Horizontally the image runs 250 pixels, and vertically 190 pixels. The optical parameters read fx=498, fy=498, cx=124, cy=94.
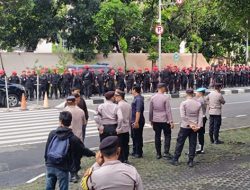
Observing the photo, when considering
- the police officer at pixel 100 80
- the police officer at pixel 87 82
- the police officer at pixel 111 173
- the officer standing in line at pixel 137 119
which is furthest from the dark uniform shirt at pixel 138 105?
the police officer at pixel 100 80

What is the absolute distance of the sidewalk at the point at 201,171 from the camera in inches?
336

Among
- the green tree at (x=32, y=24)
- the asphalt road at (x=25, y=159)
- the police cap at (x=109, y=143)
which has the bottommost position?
the asphalt road at (x=25, y=159)

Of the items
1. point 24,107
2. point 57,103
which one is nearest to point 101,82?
point 57,103

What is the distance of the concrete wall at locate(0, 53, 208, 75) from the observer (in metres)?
32.8

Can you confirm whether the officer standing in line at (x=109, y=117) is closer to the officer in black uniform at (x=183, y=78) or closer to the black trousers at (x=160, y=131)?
the black trousers at (x=160, y=131)

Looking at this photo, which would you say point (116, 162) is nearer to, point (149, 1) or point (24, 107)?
point (24, 107)

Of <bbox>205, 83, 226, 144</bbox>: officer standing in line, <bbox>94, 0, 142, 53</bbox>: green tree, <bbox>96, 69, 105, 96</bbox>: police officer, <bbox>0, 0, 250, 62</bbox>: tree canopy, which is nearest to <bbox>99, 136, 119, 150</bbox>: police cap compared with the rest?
<bbox>205, 83, 226, 144</bbox>: officer standing in line

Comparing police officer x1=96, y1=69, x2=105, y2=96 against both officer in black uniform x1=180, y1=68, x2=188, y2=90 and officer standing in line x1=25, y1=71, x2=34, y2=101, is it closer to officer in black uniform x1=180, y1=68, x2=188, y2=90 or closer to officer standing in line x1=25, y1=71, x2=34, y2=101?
officer standing in line x1=25, y1=71, x2=34, y2=101

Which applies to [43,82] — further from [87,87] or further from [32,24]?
[32,24]

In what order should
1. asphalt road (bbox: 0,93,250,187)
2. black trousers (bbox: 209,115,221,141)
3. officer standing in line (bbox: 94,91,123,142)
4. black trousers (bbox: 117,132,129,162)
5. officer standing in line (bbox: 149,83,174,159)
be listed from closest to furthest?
officer standing in line (bbox: 94,91,123,142), asphalt road (bbox: 0,93,250,187), black trousers (bbox: 117,132,129,162), officer standing in line (bbox: 149,83,174,159), black trousers (bbox: 209,115,221,141)

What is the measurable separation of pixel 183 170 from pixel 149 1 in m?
29.6

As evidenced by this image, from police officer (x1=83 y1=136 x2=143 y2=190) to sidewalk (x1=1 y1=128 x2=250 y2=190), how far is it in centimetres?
406

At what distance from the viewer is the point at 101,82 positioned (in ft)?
91.7

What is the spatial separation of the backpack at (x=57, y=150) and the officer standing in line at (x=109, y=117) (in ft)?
9.85
